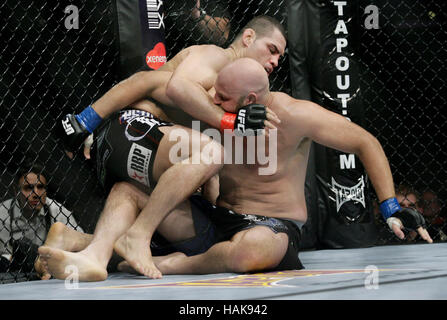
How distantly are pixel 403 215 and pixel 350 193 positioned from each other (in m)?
1.10

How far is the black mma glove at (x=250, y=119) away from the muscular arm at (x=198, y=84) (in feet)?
0.32

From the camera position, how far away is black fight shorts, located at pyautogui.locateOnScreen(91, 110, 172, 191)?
72.9 inches

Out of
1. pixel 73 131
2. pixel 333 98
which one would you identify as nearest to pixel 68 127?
pixel 73 131

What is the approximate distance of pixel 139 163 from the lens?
73.4 inches

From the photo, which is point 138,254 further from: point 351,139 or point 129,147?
point 351,139

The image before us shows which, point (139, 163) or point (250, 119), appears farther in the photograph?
point (139, 163)

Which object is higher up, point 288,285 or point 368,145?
point 368,145

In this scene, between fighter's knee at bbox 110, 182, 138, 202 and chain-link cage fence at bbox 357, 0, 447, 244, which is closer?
fighter's knee at bbox 110, 182, 138, 202

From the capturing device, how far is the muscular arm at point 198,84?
185 centimetres

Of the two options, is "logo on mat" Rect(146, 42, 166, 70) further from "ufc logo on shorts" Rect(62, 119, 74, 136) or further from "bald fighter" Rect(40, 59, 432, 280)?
"bald fighter" Rect(40, 59, 432, 280)

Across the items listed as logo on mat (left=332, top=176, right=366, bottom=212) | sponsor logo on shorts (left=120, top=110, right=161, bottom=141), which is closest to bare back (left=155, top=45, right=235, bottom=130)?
sponsor logo on shorts (left=120, top=110, right=161, bottom=141)

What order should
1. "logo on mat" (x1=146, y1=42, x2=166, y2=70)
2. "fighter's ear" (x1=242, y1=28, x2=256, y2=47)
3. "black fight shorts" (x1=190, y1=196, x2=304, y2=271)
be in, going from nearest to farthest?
"black fight shorts" (x1=190, y1=196, x2=304, y2=271) → "fighter's ear" (x1=242, y1=28, x2=256, y2=47) → "logo on mat" (x1=146, y1=42, x2=166, y2=70)

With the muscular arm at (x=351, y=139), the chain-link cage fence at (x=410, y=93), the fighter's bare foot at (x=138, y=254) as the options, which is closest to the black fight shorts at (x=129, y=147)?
the fighter's bare foot at (x=138, y=254)

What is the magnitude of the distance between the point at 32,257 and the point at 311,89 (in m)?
1.42
